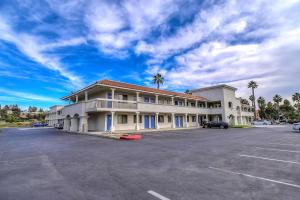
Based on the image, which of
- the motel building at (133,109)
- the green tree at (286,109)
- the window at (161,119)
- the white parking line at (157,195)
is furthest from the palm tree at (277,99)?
the white parking line at (157,195)

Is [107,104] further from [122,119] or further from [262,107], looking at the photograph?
[262,107]

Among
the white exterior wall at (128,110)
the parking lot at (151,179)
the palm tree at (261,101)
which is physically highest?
the palm tree at (261,101)

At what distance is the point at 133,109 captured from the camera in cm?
2388

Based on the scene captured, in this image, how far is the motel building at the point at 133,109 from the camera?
2238 cm

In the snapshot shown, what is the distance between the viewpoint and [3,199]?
3.77 metres

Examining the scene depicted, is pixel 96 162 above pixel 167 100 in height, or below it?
below

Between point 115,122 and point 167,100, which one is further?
point 167,100

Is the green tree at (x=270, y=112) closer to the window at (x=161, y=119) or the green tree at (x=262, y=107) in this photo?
the green tree at (x=262, y=107)

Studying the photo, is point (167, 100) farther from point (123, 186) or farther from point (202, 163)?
point (123, 186)

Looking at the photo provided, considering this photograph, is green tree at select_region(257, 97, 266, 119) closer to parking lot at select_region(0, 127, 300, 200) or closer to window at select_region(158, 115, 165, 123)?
window at select_region(158, 115, 165, 123)

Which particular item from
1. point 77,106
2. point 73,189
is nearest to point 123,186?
point 73,189

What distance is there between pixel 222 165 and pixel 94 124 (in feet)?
72.0

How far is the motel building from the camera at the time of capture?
2238cm

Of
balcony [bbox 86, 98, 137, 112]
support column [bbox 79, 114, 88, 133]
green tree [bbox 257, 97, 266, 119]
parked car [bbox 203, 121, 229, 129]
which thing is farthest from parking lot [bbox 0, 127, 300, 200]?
green tree [bbox 257, 97, 266, 119]
